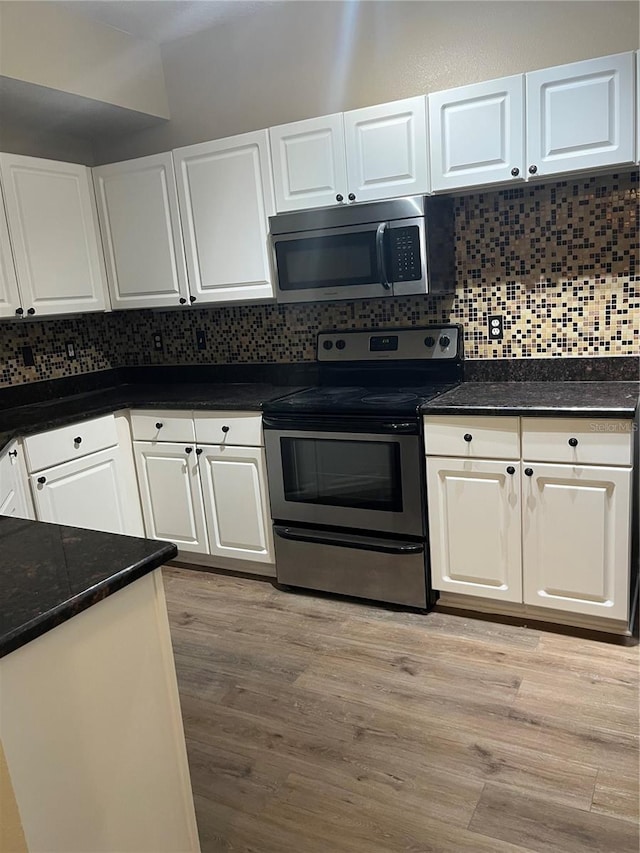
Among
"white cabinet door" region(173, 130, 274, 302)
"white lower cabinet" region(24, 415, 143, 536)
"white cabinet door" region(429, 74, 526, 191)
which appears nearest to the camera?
"white cabinet door" region(429, 74, 526, 191)

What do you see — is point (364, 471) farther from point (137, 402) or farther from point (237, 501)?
point (137, 402)

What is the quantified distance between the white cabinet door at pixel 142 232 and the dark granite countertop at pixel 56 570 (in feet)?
7.05

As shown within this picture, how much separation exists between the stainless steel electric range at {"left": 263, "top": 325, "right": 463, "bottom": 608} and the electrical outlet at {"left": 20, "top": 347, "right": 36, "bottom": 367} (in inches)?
56.5

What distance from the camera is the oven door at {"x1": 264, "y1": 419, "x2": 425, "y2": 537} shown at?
2.65 m

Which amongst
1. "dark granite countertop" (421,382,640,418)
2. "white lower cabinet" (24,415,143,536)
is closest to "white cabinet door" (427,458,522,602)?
"dark granite countertop" (421,382,640,418)

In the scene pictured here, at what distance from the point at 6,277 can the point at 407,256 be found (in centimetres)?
185

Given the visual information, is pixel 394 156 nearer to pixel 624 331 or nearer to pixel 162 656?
pixel 624 331

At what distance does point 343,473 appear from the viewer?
9.20ft

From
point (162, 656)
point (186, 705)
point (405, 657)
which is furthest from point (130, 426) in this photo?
point (162, 656)

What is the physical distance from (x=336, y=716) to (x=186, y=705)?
21.3 inches

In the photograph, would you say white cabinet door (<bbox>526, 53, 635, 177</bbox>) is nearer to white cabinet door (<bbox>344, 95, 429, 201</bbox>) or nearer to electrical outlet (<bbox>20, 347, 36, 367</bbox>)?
white cabinet door (<bbox>344, 95, 429, 201</bbox>)

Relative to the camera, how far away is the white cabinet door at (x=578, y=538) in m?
2.33

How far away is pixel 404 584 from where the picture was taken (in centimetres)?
274

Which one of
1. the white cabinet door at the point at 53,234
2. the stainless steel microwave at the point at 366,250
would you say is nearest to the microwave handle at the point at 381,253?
the stainless steel microwave at the point at 366,250
